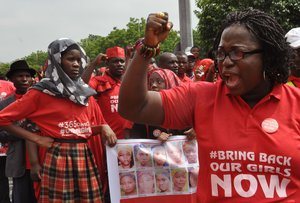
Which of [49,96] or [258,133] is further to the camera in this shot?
[49,96]

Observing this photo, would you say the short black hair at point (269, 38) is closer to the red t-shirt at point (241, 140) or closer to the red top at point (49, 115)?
the red t-shirt at point (241, 140)

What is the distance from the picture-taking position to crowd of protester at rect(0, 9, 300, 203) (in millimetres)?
1850

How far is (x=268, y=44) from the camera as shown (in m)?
1.90

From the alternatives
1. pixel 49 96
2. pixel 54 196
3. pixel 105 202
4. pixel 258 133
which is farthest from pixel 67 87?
pixel 258 133

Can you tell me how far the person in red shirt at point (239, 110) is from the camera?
179 centimetres

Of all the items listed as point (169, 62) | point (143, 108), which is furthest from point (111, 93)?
point (143, 108)

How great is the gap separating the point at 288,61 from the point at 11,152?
3.59m

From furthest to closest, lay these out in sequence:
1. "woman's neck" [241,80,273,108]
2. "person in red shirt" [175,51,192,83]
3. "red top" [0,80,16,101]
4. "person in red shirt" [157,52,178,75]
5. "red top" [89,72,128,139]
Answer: "person in red shirt" [175,51,192,83] → "red top" [0,80,16,101] → "person in red shirt" [157,52,178,75] → "red top" [89,72,128,139] → "woman's neck" [241,80,273,108]

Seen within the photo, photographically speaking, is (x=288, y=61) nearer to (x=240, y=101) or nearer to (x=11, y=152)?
(x=240, y=101)

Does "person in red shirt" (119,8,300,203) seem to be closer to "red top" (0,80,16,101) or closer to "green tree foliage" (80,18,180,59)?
"red top" (0,80,16,101)

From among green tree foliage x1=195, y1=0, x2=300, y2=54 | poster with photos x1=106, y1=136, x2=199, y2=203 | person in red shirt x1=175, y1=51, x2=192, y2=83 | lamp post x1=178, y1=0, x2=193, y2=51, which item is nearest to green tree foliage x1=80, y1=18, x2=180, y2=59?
green tree foliage x1=195, y1=0, x2=300, y2=54

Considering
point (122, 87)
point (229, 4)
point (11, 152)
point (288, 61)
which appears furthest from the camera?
point (229, 4)

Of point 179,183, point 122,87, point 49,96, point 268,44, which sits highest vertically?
point 268,44

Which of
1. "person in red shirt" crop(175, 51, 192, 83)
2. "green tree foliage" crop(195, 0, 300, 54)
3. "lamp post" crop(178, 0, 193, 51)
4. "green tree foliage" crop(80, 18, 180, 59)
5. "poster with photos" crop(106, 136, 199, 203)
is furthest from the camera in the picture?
"green tree foliage" crop(80, 18, 180, 59)
